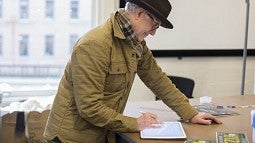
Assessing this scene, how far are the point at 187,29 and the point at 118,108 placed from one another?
207 cm

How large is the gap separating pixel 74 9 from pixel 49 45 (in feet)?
1.31

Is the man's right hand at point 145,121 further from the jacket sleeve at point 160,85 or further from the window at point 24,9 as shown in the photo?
the window at point 24,9

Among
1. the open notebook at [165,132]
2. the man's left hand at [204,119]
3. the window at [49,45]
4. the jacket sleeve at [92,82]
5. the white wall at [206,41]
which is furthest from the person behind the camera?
the white wall at [206,41]

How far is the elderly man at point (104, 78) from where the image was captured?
166 cm

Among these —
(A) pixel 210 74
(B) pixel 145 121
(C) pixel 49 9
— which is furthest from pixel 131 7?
(A) pixel 210 74

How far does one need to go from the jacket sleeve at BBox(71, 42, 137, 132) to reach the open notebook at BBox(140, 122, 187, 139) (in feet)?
0.57

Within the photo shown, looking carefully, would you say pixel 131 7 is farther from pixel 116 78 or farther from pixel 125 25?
pixel 116 78

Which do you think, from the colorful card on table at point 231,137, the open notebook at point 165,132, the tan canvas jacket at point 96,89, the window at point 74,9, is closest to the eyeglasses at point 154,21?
the tan canvas jacket at point 96,89

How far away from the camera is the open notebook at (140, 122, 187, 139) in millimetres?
1756

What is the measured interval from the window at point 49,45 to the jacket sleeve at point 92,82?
192 centimetres

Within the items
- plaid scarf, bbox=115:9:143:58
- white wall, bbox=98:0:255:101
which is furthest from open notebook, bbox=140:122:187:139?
white wall, bbox=98:0:255:101

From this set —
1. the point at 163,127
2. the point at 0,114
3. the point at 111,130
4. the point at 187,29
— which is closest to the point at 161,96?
the point at 163,127

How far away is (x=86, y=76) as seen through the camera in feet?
5.38

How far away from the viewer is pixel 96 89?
1.66 m
